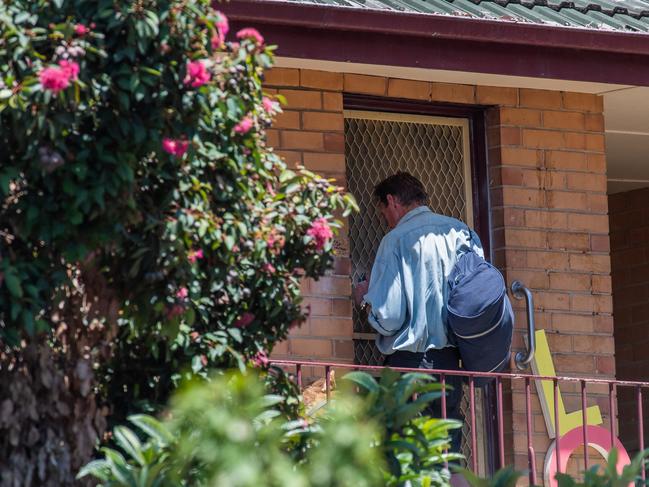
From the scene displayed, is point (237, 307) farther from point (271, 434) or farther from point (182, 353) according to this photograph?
point (271, 434)

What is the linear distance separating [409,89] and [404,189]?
27.7 inches

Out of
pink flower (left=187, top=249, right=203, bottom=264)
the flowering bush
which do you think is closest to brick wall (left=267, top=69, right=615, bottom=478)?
the flowering bush

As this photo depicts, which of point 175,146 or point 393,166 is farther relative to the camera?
point 393,166

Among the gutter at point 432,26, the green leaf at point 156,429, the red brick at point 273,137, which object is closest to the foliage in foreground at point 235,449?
the green leaf at point 156,429

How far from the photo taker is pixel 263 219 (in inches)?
197

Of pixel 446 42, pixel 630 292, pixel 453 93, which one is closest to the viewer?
pixel 446 42

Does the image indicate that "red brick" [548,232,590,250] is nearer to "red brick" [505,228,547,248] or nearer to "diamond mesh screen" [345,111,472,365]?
"red brick" [505,228,547,248]

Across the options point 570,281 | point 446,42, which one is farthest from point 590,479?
point 570,281

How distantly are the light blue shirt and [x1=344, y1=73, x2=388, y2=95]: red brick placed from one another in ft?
2.48

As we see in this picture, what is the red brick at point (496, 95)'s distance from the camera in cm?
789

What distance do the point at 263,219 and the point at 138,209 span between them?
19.8 inches

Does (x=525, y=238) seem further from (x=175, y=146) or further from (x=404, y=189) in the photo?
(x=175, y=146)

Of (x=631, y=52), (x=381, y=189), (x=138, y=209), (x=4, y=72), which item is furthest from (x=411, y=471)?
(x=631, y=52)

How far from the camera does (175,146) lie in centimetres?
461
